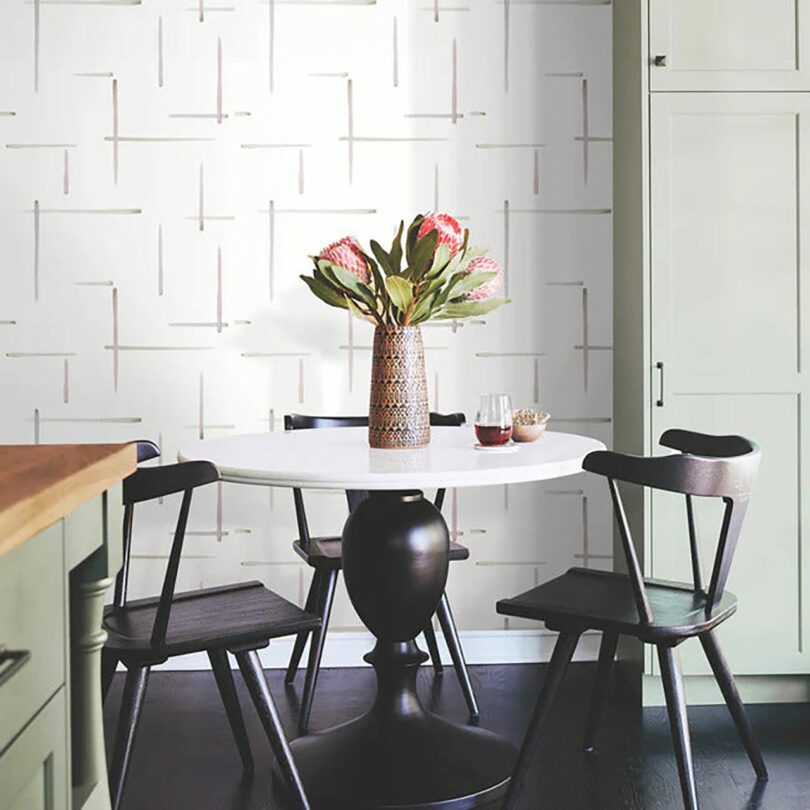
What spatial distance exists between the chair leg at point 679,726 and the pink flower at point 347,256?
1.01m

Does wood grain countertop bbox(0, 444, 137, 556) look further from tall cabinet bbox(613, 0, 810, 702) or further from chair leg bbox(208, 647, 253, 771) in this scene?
tall cabinet bbox(613, 0, 810, 702)

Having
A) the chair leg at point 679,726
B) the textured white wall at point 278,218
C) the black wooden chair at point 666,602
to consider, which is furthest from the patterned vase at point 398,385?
the textured white wall at point 278,218

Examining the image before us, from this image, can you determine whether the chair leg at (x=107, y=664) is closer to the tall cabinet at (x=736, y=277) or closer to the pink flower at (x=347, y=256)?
the pink flower at (x=347, y=256)

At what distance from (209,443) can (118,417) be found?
98 centimetres

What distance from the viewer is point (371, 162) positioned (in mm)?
3227

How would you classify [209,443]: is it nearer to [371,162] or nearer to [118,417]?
[118,417]

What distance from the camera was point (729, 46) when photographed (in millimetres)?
2752

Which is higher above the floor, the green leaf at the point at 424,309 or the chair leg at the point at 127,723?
the green leaf at the point at 424,309

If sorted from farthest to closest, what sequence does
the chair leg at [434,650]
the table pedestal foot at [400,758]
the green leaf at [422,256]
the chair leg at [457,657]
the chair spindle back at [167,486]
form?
1. the chair leg at [434,650]
2. the chair leg at [457,657]
3. the table pedestal foot at [400,758]
4. the green leaf at [422,256]
5. the chair spindle back at [167,486]

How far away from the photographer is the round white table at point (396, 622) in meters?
2.08

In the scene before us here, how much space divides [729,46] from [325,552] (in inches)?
70.6

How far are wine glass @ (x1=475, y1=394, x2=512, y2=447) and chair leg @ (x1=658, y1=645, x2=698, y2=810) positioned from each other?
1.80ft

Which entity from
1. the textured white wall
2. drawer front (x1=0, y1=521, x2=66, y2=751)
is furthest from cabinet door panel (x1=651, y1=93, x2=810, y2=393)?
drawer front (x1=0, y1=521, x2=66, y2=751)

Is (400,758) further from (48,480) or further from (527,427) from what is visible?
(48,480)
